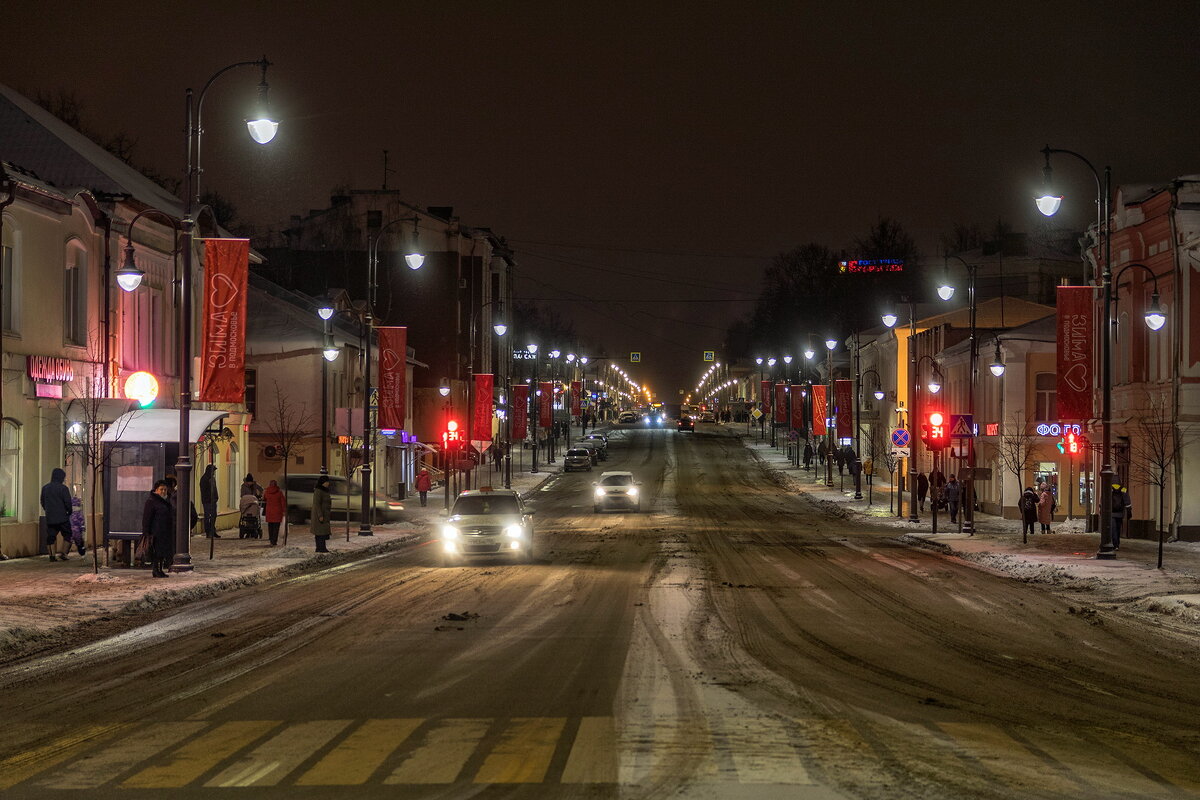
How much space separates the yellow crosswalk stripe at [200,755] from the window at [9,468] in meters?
18.7

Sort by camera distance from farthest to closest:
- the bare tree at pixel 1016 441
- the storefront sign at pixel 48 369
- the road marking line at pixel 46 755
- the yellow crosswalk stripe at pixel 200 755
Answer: the bare tree at pixel 1016 441 < the storefront sign at pixel 48 369 < the road marking line at pixel 46 755 < the yellow crosswalk stripe at pixel 200 755

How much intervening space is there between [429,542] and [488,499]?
27.1 ft

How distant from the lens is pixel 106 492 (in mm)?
26578

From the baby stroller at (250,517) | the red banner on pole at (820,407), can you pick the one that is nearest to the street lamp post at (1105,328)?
the baby stroller at (250,517)

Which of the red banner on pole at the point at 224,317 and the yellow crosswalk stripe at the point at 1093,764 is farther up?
the red banner on pole at the point at 224,317

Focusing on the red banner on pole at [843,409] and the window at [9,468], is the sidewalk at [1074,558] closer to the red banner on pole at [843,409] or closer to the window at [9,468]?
the red banner on pole at [843,409]

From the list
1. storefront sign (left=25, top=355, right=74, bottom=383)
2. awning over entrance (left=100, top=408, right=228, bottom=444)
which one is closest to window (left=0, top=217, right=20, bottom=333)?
storefront sign (left=25, top=355, right=74, bottom=383)

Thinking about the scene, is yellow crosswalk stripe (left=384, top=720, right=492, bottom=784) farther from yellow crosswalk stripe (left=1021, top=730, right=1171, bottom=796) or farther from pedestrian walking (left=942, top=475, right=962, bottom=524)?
pedestrian walking (left=942, top=475, right=962, bottom=524)

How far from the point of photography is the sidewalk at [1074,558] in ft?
74.4

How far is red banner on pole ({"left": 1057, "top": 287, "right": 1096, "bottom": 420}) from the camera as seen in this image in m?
34.1

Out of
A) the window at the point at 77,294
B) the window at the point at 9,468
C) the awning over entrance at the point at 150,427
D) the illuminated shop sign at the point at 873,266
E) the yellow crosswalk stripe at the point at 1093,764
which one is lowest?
the yellow crosswalk stripe at the point at 1093,764

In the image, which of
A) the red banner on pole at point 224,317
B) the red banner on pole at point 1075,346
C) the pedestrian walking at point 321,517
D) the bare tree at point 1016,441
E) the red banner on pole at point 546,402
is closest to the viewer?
the red banner on pole at point 224,317

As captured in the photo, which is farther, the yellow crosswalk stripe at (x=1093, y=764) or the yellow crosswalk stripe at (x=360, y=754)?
the yellow crosswalk stripe at (x=360, y=754)

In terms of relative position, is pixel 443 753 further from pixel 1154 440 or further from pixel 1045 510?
pixel 1045 510
